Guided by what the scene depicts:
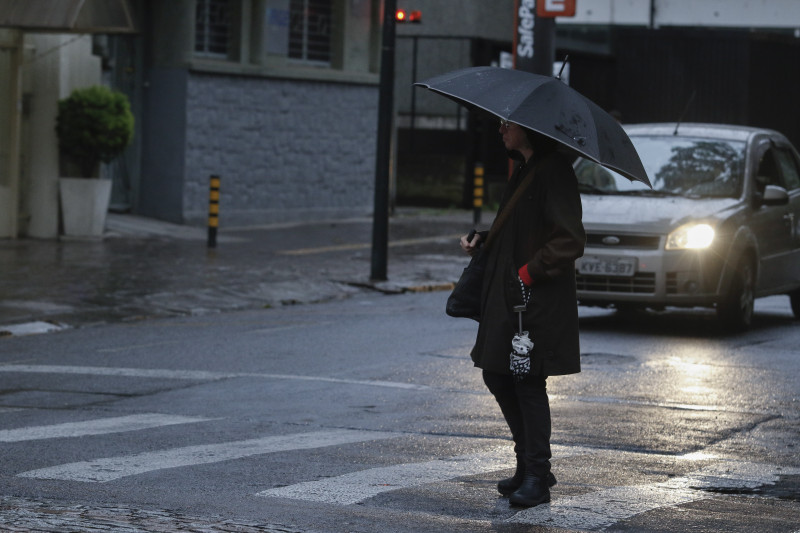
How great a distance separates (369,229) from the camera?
25.0 metres

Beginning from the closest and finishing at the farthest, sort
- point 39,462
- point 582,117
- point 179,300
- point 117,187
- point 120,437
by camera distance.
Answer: point 582,117, point 39,462, point 120,437, point 179,300, point 117,187

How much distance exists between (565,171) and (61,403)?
14.4ft

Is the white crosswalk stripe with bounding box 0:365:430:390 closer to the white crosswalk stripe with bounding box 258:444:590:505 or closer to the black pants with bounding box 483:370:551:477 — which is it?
the white crosswalk stripe with bounding box 258:444:590:505

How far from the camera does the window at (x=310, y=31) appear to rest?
2586cm

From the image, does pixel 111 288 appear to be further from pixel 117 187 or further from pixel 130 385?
pixel 117 187

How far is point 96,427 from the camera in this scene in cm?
839

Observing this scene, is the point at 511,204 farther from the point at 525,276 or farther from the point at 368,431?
the point at 368,431

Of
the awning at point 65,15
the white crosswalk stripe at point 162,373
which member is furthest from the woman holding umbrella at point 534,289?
the awning at point 65,15

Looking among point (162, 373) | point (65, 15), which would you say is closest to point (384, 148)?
point (65, 15)

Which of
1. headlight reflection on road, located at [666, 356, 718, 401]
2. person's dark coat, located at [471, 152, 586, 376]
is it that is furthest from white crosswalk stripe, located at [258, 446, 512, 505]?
headlight reflection on road, located at [666, 356, 718, 401]

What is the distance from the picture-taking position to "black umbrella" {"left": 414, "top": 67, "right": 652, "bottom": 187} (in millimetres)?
6227

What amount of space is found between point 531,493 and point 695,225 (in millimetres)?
7139

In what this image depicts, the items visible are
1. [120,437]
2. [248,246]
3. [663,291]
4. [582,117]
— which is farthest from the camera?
[248,246]

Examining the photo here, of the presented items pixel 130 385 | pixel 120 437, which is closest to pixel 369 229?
pixel 130 385
